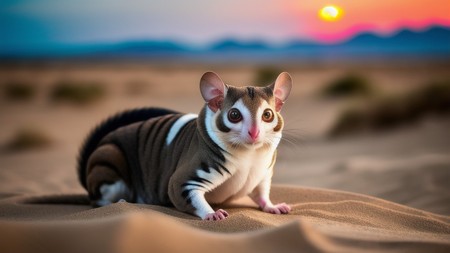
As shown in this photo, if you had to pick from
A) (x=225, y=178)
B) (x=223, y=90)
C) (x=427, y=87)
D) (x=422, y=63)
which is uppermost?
(x=422, y=63)

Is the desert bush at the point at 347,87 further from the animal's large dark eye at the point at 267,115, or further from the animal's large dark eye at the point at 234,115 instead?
the animal's large dark eye at the point at 234,115

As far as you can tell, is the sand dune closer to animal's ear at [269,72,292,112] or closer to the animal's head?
the animal's head

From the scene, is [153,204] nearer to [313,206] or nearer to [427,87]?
[313,206]

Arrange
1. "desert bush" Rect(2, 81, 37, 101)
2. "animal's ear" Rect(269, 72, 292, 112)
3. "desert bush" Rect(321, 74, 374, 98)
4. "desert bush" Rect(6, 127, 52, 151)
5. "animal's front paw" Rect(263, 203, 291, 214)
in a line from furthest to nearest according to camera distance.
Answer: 1. "desert bush" Rect(2, 81, 37, 101)
2. "desert bush" Rect(321, 74, 374, 98)
3. "desert bush" Rect(6, 127, 52, 151)
4. "animal's front paw" Rect(263, 203, 291, 214)
5. "animal's ear" Rect(269, 72, 292, 112)

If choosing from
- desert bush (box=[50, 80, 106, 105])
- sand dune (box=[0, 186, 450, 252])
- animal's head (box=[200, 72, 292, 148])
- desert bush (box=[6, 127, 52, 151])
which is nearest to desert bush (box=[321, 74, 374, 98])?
desert bush (box=[50, 80, 106, 105])

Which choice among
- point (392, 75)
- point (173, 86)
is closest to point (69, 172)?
point (173, 86)

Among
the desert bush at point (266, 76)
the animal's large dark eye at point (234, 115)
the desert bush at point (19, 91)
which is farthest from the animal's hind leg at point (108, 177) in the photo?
the desert bush at point (19, 91)

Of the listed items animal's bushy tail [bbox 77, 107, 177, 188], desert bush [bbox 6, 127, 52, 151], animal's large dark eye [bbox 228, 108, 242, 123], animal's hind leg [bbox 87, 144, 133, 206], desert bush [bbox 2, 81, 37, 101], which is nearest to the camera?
animal's large dark eye [bbox 228, 108, 242, 123]
